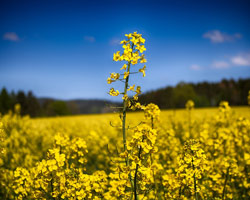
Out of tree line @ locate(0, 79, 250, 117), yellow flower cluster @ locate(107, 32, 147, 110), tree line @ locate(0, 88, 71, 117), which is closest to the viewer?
yellow flower cluster @ locate(107, 32, 147, 110)

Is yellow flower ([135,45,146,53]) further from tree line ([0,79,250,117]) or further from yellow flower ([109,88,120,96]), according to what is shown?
tree line ([0,79,250,117])

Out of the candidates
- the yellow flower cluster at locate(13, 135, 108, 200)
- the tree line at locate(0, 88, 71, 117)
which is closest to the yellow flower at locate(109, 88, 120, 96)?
the yellow flower cluster at locate(13, 135, 108, 200)

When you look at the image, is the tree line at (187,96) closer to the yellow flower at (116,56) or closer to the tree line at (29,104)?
the tree line at (29,104)

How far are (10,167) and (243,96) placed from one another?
31.3 m

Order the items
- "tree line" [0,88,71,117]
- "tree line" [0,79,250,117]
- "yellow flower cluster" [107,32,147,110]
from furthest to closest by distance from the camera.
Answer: "tree line" [0,88,71,117] → "tree line" [0,79,250,117] → "yellow flower cluster" [107,32,147,110]

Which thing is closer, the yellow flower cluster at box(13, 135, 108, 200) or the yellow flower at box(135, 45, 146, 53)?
the yellow flower at box(135, 45, 146, 53)

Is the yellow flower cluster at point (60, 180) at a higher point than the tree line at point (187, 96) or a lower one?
lower

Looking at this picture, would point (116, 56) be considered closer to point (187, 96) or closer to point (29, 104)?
point (187, 96)

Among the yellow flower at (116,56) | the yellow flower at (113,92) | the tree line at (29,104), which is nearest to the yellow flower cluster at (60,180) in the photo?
the yellow flower at (113,92)

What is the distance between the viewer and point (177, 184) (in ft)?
9.98

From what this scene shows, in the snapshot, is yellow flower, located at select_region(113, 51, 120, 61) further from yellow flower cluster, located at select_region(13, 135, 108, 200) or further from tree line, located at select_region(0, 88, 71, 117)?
tree line, located at select_region(0, 88, 71, 117)

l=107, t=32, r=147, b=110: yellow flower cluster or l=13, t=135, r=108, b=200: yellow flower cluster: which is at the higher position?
l=107, t=32, r=147, b=110: yellow flower cluster

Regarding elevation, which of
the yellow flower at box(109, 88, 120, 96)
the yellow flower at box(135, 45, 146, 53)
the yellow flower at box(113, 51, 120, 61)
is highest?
the yellow flower at box(135, 45, 146, 53)

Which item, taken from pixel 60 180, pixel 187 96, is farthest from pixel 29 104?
pixel 60 180
